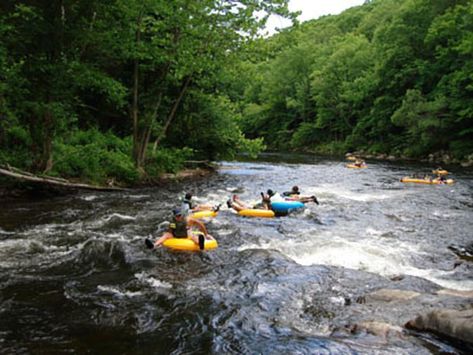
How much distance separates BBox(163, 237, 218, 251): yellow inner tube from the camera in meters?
8.97

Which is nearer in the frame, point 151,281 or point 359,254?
point 151,281

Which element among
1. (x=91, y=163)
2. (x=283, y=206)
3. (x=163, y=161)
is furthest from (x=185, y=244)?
(x=163, y=161)

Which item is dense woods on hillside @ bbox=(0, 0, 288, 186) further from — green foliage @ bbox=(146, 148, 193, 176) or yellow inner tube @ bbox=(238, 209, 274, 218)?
yellow inner tube @ bbox=(238, 209, 274, 218)

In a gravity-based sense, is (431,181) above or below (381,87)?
below

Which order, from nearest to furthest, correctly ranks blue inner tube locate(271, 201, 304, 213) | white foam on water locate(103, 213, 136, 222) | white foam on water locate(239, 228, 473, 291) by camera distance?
white foam on water locate(239, 228, 473, 291), white foam on water locate(103, 213, 136, 222), blue inner tube locate(271, 201, 304, 213)

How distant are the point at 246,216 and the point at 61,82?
7280 millimetres

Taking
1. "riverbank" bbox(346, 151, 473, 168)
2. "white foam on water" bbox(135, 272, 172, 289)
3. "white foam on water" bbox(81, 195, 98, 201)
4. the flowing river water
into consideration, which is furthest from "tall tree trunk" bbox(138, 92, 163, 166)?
"riverbank" bbox(346, 151, 473, 168)

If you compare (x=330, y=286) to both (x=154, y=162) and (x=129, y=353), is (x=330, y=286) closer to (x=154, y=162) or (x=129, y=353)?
(x=129, y=353)

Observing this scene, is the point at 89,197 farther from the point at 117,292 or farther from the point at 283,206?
the point at 117,292

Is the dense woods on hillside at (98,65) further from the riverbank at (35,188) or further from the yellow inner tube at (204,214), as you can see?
the yellow inner tube at (204,214)

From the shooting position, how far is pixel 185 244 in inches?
355

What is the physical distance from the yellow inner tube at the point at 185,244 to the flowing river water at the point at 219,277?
231mm

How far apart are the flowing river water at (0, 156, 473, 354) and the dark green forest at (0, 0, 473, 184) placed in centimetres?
338

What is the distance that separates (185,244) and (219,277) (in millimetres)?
1774
